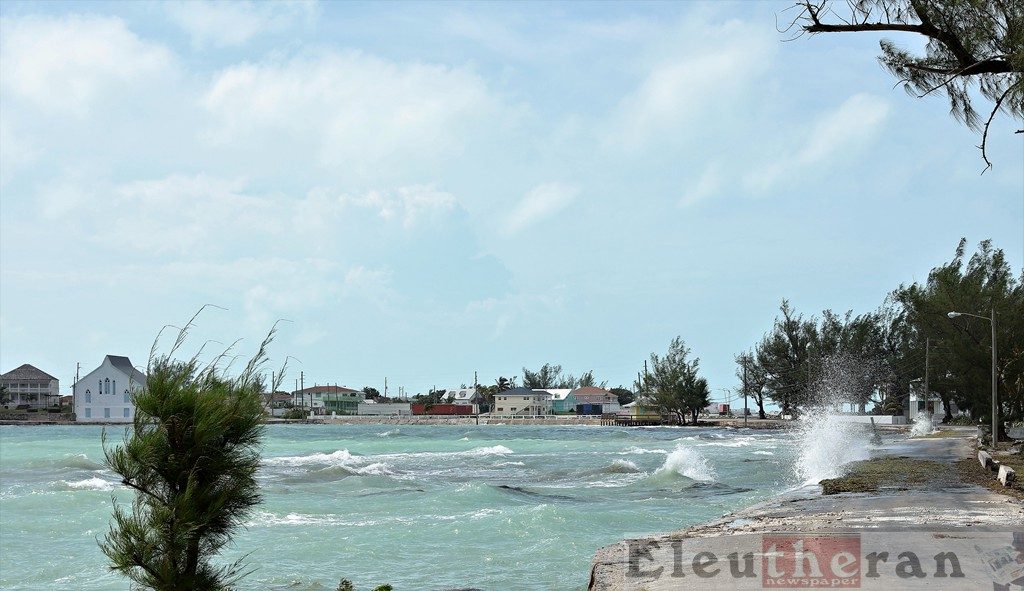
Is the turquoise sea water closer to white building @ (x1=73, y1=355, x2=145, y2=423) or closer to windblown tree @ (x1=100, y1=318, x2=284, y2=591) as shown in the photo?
windblown tree @ (x1=100, y1=318, x2=284, y2=591)

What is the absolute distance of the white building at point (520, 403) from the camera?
150 metres

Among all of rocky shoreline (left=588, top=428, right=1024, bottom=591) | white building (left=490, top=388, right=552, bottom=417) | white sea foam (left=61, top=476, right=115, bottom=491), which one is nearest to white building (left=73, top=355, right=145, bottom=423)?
white building (left=490, top=388, right=552, bottom=417)

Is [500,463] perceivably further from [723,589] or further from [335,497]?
[723,589]

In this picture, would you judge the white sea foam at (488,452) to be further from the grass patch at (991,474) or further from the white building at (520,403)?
the white building at (520,403)

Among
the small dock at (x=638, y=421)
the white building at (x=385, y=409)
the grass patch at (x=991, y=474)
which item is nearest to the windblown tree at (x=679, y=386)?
the small dock at (x=638, y=421)

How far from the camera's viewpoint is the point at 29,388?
154625mm

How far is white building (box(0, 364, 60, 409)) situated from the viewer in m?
153

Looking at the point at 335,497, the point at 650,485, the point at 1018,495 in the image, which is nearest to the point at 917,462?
the point at 650,485

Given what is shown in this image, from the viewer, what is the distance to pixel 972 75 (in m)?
12.4

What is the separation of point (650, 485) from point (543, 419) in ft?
353

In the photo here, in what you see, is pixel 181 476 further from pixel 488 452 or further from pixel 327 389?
pixel 327 389

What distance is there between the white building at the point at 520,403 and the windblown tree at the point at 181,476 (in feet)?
462

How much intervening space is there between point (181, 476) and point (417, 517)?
1426cm

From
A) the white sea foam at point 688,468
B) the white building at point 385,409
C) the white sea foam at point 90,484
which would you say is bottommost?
the white building at point 385,409
